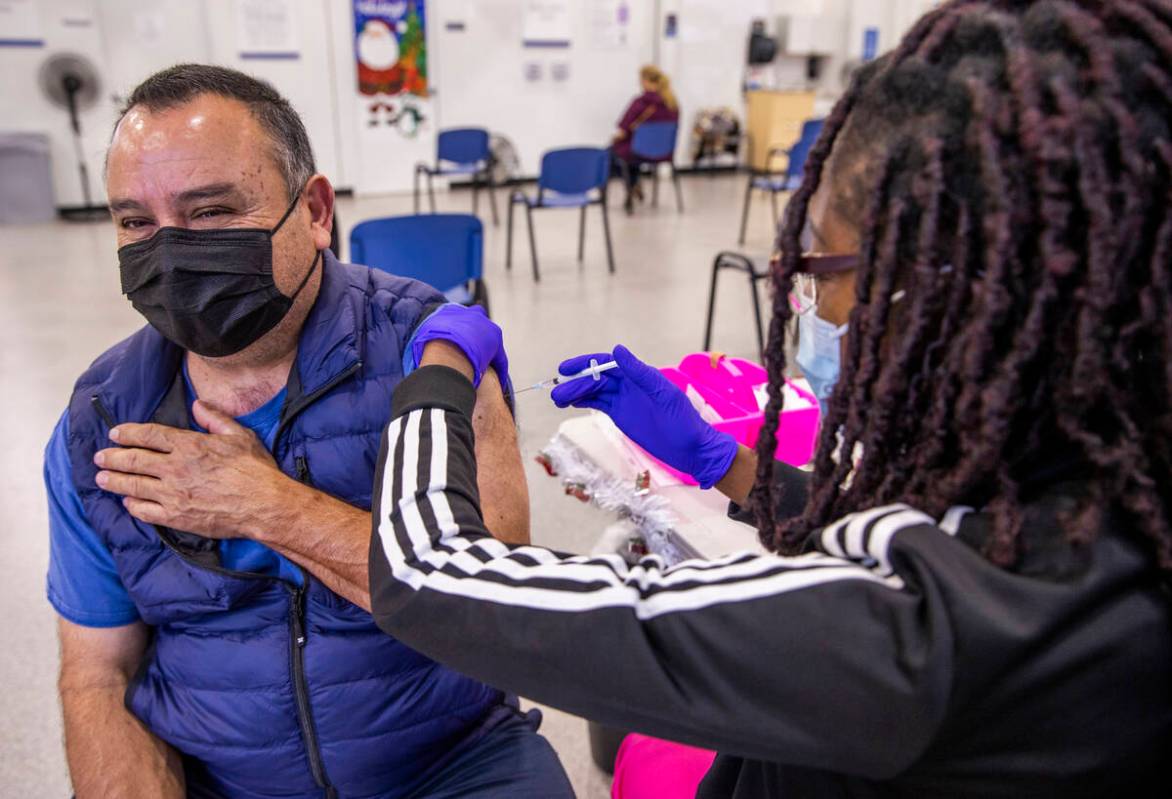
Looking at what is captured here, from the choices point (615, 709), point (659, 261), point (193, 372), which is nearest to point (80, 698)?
point (193, 372)

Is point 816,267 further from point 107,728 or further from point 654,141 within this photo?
point 654,141

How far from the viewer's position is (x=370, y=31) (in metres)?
7.91

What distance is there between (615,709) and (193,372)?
905mm

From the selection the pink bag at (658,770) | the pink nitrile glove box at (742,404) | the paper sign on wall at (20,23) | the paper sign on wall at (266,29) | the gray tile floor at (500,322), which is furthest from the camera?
the paper sign on wall at (266,29)

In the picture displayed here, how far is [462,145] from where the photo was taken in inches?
270

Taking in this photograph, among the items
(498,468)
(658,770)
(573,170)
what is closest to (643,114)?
(573,170)

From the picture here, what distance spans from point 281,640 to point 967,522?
91 centimetres

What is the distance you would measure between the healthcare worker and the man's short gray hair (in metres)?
0.76

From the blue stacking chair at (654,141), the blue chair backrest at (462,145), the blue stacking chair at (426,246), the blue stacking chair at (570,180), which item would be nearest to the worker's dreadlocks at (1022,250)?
the blue stacking chair at (426,246)

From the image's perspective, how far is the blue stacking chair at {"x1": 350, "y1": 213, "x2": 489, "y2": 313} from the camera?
296 centimetres

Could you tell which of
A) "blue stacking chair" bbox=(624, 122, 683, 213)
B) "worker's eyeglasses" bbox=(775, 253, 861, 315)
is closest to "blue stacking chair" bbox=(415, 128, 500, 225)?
"blue stacking chair" bbox=(624, 122, 683, 213)

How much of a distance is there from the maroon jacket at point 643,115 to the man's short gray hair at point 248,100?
7051mm

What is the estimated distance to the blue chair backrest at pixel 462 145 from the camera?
6820 millimetres

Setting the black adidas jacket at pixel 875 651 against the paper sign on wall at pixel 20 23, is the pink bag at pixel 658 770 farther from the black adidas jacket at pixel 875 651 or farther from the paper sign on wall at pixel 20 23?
the paper sign on wall at pixel 20 23
